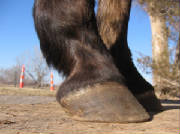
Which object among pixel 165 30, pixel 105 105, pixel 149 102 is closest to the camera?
pixel 105 105

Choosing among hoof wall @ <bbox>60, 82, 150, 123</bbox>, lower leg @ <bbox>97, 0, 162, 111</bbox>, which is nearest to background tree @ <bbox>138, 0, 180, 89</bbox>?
lower leg @ <bbox>97, 0, 162, 111</bbox>

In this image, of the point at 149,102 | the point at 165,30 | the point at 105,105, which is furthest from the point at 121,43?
the point at 165,30

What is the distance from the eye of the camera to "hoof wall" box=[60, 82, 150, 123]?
2.71 feet

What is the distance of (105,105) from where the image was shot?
2.74ft

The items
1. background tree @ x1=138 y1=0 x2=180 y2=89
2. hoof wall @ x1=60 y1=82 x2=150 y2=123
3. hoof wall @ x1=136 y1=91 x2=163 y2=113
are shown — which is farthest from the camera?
background tree @ x1=138 y1=0 x2=180 y2=89

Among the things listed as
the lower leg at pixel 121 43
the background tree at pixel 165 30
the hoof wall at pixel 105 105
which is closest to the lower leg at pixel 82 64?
the hoof wall at pixel 105 105

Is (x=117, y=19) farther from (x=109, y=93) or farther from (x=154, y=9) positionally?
(x=154, y=9)

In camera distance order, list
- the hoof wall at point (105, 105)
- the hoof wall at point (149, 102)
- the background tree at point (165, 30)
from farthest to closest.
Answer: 1. the background tree at point (165, 30)
2. the hoof wall at point (149, 102)
3. the hoof wall at point (105, 105)

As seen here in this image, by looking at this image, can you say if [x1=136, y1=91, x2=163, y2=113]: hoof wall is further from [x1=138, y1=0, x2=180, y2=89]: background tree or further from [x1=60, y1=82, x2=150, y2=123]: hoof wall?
[x1=138, y1=0, x2=180, y2=89]: background tree

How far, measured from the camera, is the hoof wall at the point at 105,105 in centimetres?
83

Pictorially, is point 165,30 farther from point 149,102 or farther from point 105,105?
point 105,105

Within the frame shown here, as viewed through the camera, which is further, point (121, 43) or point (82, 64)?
point (121, 43)

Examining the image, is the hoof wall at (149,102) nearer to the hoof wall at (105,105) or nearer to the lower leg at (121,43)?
the lower leg at (121,43)

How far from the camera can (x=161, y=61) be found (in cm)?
432
